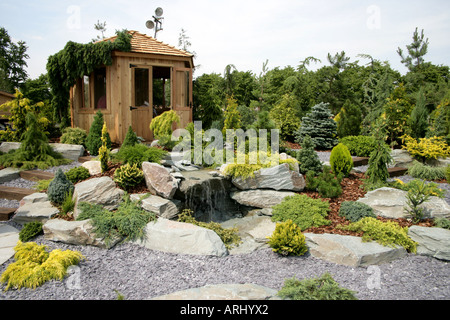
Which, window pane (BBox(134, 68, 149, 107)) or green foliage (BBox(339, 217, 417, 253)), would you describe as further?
window pane (BBox(134, 68, 149, 107))

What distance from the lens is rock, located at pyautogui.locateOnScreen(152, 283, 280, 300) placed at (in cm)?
366

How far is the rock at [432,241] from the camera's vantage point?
16.1 ft

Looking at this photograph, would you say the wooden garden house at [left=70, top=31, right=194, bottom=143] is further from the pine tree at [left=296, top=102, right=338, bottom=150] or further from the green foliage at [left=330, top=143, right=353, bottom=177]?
the green foliage at [left=330, top=143, right=353, bottom=177]

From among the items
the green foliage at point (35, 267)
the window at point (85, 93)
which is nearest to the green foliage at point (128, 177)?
the green foliage at point (35, 267)

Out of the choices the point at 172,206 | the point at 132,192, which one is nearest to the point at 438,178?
the point at 172,206

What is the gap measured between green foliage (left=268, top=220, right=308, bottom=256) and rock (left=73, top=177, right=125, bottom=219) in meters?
3.30

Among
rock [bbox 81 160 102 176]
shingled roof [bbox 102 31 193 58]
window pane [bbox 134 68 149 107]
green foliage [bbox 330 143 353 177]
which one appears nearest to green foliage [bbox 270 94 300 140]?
shingled roof [bbox 102 31 193 58]

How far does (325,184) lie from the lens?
7262 mm

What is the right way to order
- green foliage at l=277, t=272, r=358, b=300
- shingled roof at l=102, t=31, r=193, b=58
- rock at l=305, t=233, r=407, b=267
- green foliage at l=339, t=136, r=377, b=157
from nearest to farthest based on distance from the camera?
1. green foliage at l=277, t=272, r=358, b=300
2. rock at l=305, t=233, r=407, b=267
3. shingled roof at l=102, t=31, r=193, b=58
4. green foliage at l=339, t=136, r=377, b=157

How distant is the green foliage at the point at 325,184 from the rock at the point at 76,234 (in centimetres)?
465

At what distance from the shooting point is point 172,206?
6.40m

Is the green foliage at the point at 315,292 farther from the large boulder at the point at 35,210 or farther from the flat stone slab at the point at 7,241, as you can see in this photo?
the large boulder at the point at 35,210

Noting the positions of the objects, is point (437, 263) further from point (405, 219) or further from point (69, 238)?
point (69, 238)
